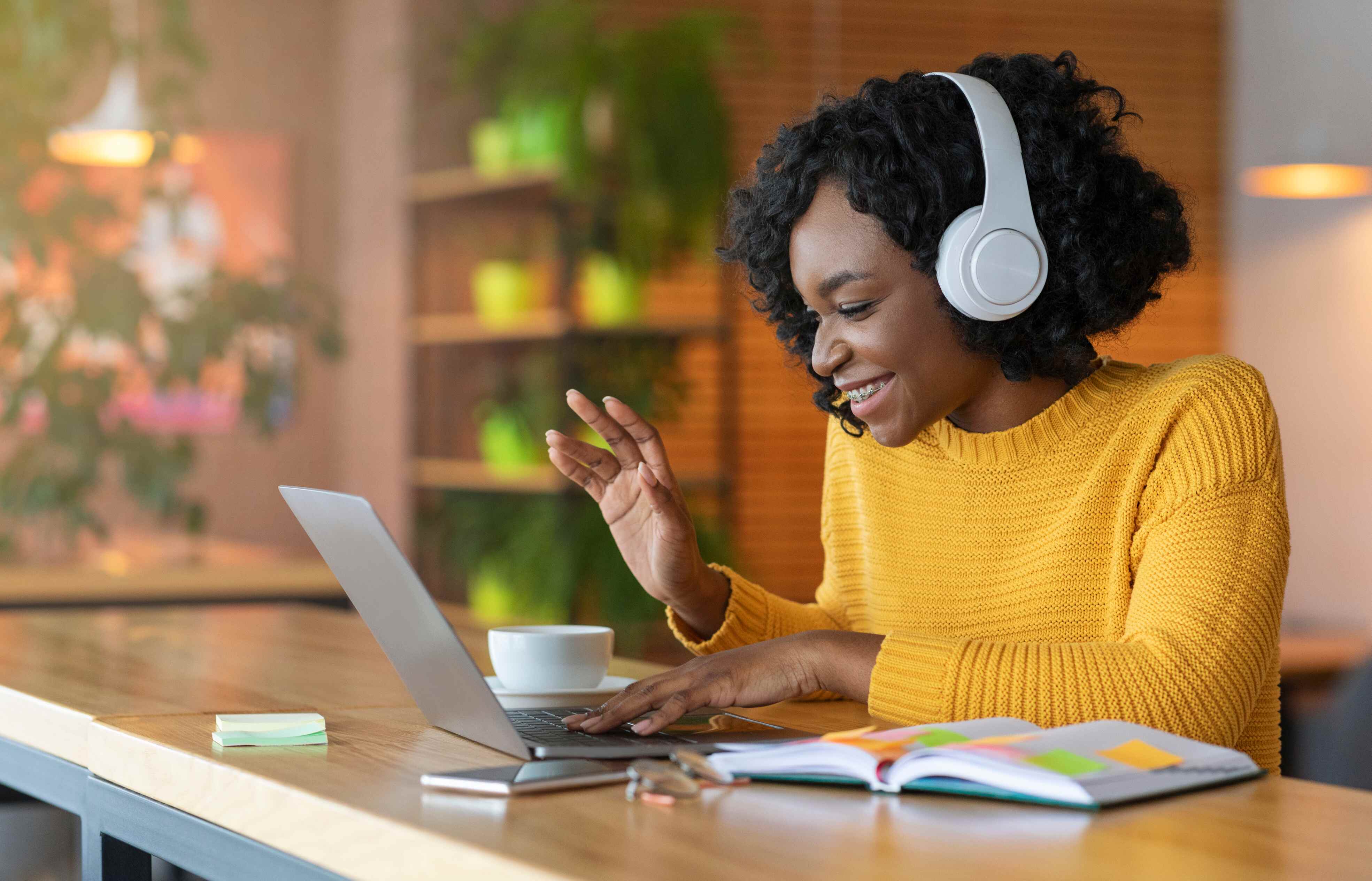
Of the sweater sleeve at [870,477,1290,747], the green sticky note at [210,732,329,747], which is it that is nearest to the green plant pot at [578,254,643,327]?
the sweater sleeve at [870,477,1290,747]

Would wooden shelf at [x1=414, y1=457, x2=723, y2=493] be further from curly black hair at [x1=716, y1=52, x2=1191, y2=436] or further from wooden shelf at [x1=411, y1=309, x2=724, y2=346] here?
curly black hair at [x1=716, y1=52, x2=1191, y2=436]

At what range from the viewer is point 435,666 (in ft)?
3.56

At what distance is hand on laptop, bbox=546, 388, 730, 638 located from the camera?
1.39 m

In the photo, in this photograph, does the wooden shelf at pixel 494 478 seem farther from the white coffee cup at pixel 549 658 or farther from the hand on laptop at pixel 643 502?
the white coffee cup at pixel 549 658

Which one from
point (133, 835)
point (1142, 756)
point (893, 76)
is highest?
point (893, 76)

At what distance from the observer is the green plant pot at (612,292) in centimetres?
396

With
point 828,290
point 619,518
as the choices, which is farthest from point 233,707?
point 828,290

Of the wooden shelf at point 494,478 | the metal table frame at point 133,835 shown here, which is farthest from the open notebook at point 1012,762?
the wooden shelf at point 494,478

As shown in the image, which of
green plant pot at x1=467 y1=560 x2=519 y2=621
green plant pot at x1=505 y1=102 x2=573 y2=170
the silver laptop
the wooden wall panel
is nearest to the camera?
the silver laptop

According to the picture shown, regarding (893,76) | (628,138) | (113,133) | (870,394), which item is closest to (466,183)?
(628,138)

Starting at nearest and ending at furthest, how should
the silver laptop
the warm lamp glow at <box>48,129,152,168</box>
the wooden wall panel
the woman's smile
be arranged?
the silver laptop < the woman's smile < the warm lamp glow at <box>48,129,152,168</box> < the wooden wall panel

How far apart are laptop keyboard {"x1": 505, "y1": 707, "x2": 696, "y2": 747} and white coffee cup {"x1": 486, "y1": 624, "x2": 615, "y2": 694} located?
12cm

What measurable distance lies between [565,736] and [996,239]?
58cm

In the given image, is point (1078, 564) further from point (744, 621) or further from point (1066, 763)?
point (1066, 763)
